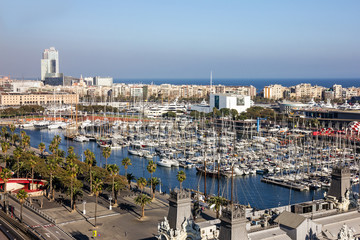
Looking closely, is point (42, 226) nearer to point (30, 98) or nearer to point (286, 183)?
point (286, 183)

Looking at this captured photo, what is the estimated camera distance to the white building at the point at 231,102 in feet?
446

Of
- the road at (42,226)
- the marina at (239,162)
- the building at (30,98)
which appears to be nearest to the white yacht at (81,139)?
the marina at (239,162)

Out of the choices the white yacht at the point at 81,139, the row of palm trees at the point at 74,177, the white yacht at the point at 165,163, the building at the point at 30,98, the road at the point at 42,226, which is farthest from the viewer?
the building at the point at 30,98

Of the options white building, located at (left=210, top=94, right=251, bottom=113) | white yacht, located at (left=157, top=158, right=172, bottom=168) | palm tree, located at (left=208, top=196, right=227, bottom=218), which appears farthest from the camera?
white building, located at (left=210, top=94, right=251, bottom=113)

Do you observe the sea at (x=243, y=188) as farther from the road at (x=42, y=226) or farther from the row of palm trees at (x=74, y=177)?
the road at (x=42, y=226)

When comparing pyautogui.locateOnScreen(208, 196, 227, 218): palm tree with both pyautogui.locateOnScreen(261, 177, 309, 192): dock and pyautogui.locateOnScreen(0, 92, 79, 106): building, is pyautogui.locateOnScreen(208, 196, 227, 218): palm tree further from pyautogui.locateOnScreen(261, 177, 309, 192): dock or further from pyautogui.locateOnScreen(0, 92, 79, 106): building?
pyautogui.locateOnScreen(0, 92, 79, 106): building

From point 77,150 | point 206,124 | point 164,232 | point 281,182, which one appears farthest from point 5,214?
point 206,124

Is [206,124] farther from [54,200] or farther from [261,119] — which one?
[54,200]

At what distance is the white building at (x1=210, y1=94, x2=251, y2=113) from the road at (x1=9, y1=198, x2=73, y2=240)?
101m

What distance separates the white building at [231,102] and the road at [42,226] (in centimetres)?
10051

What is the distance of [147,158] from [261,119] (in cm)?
5384

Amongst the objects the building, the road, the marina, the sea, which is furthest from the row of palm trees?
the building

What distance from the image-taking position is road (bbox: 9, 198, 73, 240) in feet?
108

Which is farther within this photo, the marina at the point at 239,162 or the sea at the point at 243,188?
the marina at the point at 239,162
